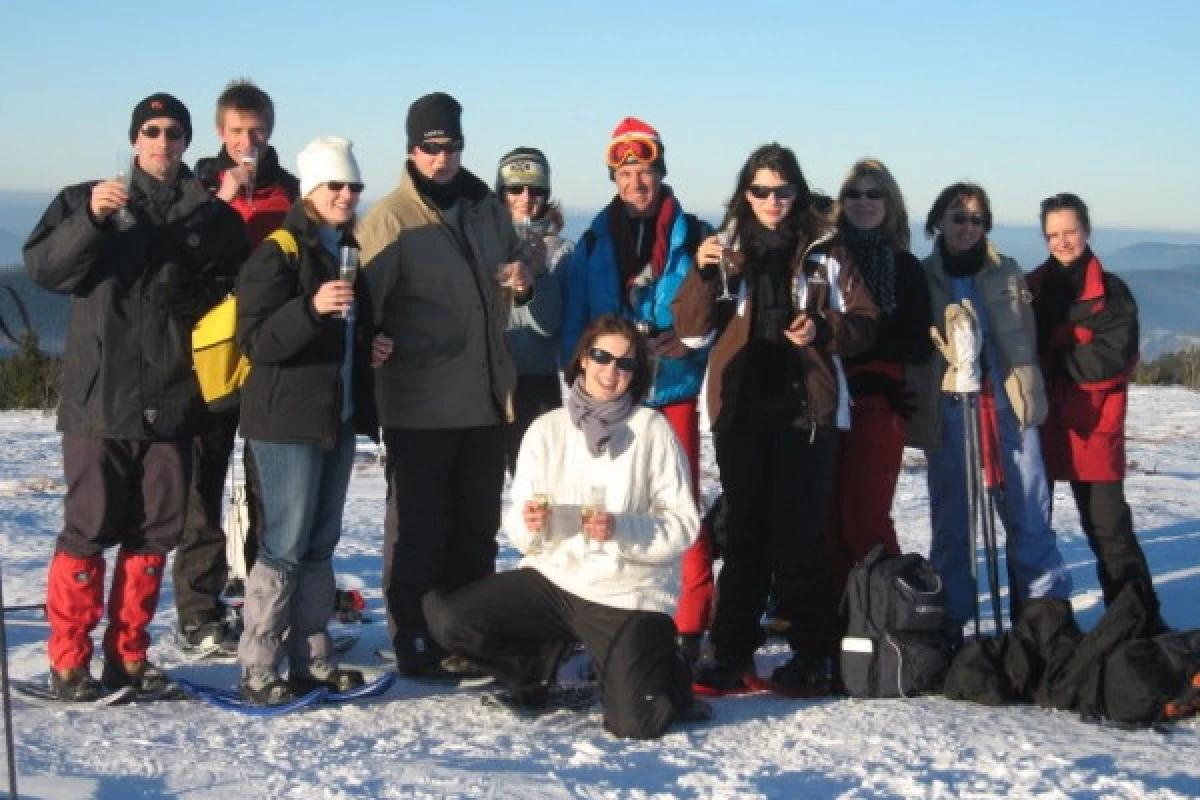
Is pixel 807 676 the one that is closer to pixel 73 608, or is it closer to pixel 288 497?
pixel 288 497

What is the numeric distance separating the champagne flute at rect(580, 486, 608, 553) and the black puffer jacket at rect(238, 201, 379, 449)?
0.91 meters

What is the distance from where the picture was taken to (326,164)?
486 centimetres

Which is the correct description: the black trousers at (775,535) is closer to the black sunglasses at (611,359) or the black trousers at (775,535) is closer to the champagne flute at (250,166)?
the black sunglasses at (611,359)

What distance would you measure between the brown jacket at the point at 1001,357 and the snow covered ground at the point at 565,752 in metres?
1.39

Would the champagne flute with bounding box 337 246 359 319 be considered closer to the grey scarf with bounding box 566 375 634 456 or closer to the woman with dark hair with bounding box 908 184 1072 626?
the grey scarf with bounding box 566 375 634 456

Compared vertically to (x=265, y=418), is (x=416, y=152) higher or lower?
higher

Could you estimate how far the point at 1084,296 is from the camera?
6348 mm

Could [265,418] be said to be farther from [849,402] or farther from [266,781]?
[849,402]

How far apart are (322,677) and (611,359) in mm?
1561

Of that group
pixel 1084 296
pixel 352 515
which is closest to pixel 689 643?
pixel 1084 296

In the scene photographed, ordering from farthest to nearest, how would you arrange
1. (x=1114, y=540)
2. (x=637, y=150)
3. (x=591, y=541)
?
(x=1114, y=540) → (x=637, y=150) → (x=591, y=541)

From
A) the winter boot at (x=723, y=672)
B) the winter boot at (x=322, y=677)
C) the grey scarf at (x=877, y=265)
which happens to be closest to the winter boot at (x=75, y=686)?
the winter boot at (x=322, y=677)

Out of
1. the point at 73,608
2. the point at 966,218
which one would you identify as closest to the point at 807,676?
the point at 966,218

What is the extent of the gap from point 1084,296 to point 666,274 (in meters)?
2.05
